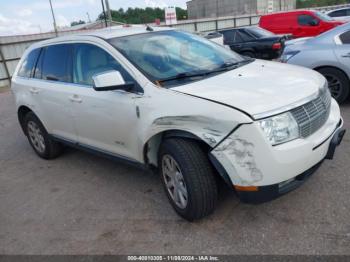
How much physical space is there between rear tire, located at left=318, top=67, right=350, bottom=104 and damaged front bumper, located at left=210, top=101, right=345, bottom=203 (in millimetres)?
3456

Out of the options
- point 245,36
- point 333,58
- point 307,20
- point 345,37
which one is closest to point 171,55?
point 333,58

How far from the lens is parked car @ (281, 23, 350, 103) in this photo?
5.58 metres

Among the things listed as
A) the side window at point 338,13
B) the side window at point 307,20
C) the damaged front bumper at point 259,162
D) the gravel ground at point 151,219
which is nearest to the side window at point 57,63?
the gravel ground at point 151,219

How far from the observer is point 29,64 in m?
5.06

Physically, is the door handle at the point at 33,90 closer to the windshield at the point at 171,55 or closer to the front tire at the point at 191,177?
the windshield at the point at 171,55

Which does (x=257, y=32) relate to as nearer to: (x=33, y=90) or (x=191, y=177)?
(x=33, y=90)

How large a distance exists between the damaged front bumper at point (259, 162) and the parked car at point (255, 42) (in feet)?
31.3

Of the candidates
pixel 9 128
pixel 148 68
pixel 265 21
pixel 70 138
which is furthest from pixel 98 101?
pixel 265 21

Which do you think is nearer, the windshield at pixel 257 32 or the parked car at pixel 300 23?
the windshield at pixel 257 32

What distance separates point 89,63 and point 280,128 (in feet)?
7.67

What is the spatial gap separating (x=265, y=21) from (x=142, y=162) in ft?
44.1

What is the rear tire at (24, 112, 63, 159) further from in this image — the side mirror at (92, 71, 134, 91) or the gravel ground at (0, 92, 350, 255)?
the side mirror at (92, 71, 134, 91)

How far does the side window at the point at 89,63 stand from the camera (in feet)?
11.6

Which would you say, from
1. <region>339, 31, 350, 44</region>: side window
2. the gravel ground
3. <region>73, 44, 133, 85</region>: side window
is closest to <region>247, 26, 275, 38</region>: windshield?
<region>339, 31, 350, 44</region>: side window
